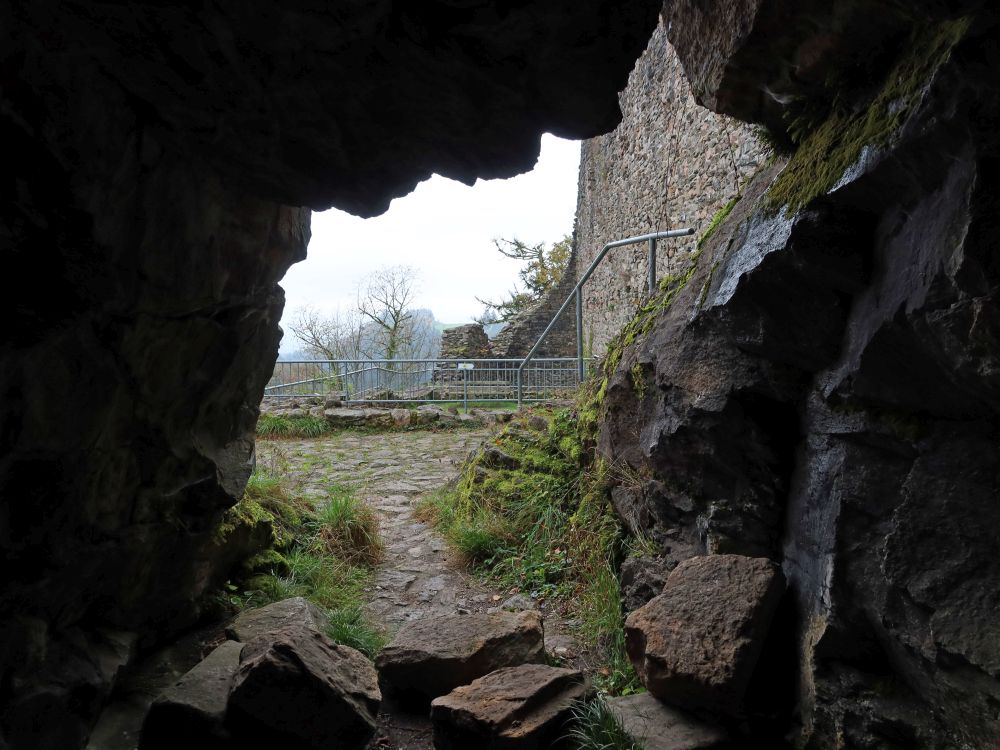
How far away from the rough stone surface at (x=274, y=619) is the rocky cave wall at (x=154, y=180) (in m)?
0.48

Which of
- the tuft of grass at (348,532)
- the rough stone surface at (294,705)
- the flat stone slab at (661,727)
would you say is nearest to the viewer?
the flat stone slab at (661,727)

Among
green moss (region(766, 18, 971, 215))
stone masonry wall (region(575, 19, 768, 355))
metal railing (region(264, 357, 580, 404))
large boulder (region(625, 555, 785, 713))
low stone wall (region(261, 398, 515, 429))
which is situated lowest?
large boulder (region(625, 555, 785, 713))

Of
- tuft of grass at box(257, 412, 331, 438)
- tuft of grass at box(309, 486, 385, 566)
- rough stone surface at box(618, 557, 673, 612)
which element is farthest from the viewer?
tuft of grass at box(257, 412, 331, 438)

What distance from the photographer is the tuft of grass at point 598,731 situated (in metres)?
2.16

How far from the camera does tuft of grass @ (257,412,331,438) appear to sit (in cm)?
921

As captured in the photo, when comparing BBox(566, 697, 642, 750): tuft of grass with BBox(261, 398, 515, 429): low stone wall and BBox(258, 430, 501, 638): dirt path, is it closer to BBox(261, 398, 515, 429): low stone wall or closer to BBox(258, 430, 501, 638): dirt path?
BBox(258, 430, 501, 638): dirt path

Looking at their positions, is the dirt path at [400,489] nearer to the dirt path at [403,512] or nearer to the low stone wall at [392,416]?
the dirt path at [403,512]

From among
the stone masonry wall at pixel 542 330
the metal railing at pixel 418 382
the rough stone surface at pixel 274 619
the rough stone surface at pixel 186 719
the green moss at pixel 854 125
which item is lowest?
the rough stone surface at pixel 186 719

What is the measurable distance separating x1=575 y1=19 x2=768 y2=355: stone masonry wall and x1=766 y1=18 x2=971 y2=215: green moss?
11.2ft

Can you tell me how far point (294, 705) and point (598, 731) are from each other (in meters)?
A: 1.12

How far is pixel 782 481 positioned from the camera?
7.93 feet

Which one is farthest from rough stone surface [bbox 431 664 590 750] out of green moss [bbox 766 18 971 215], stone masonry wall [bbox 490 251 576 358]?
stone masonry wall [bbox 490 251 576 358]

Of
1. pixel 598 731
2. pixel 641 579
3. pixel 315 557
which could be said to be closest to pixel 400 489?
pixel 315 557

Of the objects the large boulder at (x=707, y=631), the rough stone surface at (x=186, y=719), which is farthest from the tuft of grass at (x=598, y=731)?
the rough stone surface at (x=186, y=719)
